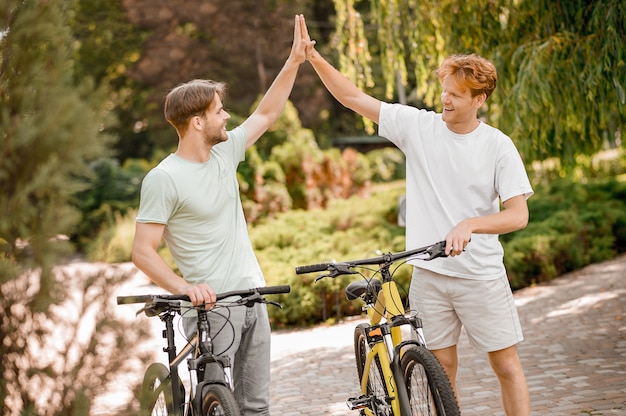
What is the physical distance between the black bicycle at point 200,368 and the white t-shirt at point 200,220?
0.15m

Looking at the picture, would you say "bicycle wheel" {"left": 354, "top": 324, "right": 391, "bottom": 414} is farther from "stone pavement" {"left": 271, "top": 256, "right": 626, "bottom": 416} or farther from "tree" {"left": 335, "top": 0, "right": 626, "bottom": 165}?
"tree" {"left": 335, "top": 0, "right": 626, "bottom": 165}

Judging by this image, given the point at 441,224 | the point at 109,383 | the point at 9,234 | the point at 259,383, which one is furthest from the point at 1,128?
the point at 441,224

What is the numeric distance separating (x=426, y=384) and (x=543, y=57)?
4.45 m

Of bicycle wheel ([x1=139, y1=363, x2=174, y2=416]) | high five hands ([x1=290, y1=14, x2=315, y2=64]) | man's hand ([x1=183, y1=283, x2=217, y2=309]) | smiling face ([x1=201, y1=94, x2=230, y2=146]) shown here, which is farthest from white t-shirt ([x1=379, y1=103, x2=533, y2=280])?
bicycle wheel ([x1=139, y1=363, x2=174, y2=416])

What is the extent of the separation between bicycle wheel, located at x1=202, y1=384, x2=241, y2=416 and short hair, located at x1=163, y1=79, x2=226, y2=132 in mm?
1158

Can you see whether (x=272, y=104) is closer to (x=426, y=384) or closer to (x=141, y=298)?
(x=141, y=298)

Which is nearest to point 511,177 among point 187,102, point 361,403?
point 361,403

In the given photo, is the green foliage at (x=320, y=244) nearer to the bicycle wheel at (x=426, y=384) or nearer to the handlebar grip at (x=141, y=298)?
the bicycle wheel at (x=426, y=384)

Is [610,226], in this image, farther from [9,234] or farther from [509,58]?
[9,234]

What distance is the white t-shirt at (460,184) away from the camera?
12.7ft

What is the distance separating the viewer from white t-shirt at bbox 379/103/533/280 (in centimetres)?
388

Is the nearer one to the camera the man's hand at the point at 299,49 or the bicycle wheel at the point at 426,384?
the bicycle wheel at the point at 426,384

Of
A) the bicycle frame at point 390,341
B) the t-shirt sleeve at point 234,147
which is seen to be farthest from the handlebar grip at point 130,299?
the bicycle frame at point 390,341

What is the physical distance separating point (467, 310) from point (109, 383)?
193 centimetres
